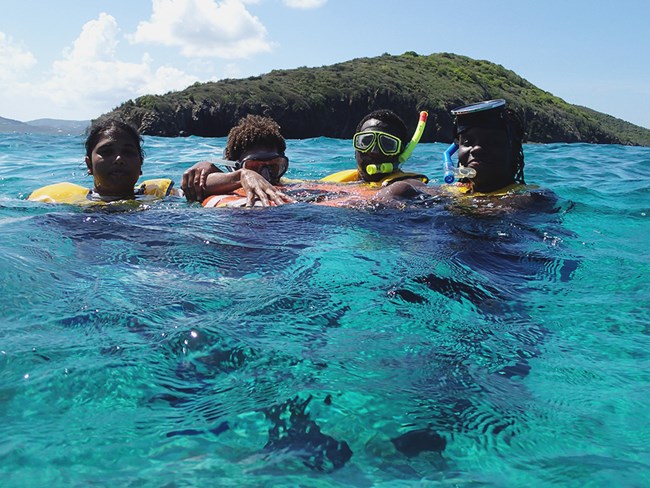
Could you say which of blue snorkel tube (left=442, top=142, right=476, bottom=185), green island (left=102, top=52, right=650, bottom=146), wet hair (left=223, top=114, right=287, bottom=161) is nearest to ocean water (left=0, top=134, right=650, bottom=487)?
blue snorkel tube (left=442, top=142, right=476, bottom=185)

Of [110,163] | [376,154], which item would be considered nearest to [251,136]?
[376,154]

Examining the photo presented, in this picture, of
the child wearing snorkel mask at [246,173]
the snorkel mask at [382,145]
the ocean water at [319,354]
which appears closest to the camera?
the ocean water at [319,354]

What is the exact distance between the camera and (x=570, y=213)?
19.6ft

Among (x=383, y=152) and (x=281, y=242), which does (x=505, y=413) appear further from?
(x=383, y=152)

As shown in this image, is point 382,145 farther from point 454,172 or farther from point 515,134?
point 515,134

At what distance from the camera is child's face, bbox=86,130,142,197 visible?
18.0 feet

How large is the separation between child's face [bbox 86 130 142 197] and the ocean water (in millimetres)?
1158

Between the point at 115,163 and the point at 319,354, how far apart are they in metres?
3.91

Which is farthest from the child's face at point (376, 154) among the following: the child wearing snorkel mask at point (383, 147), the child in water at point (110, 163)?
the child in water at point (110, 163)

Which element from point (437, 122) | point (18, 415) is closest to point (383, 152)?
point (18, 415)

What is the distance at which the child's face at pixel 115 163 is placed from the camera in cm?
549

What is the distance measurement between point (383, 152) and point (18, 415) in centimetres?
451

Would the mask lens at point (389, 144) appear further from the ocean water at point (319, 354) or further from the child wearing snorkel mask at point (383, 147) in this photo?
the ocean water at point (319, 354)

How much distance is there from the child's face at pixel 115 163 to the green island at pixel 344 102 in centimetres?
2385
